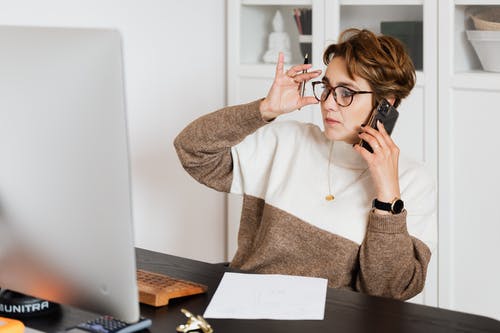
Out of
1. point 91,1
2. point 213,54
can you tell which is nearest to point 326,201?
point 91,1

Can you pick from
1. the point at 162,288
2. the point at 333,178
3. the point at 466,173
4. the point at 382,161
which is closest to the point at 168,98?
the point at 466,173

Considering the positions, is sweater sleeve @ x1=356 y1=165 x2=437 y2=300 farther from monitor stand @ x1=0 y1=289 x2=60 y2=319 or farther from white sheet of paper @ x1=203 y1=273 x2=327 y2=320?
monitor stand @ x1=0 y1=289 x2=60 y2=319

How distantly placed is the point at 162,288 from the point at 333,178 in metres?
0.68

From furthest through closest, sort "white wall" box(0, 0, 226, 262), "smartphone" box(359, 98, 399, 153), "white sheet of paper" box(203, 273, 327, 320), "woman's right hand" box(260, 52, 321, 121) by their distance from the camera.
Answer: "white wall" box(0, 0, 226, 262), "woman's right hand" box(260, 52, 321, 121), "smartphone" box(359, 98, 399, 153), "white sheet of paper" box(203, 273, 327, 320)

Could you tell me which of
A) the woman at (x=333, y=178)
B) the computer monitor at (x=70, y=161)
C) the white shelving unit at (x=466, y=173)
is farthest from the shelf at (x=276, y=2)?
the computer monitor at (x=70, y=161)

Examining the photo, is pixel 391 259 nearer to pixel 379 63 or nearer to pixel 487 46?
pixel 379 63

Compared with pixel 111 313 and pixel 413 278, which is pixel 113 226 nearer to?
pixel 111 313

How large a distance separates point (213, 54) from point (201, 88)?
0.16 metres

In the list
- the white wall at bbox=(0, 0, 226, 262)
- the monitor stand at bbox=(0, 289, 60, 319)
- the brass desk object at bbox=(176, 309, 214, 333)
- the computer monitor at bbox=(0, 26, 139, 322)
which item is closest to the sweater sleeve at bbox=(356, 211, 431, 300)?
the brass desk object at bbox=(176, 309, 214, 333)

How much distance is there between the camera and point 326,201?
88.5 inches

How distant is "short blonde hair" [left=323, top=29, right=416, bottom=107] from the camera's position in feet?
7.20

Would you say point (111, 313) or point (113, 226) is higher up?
point (113, 226)

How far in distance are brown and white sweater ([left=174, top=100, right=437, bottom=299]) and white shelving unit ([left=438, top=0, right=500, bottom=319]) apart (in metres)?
0.89

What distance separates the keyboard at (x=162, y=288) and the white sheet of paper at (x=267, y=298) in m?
0.05
